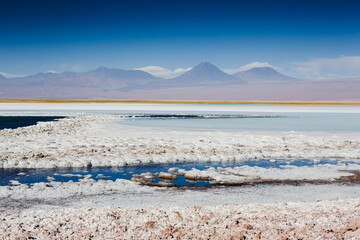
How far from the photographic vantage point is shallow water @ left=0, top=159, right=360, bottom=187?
22.8ft

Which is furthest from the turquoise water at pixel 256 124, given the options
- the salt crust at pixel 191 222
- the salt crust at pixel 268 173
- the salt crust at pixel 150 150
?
the salt crust at pixel 191 222

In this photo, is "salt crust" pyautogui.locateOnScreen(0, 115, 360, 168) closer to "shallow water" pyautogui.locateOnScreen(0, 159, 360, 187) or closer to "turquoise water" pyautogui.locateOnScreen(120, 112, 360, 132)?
"shallow water" pyautogui.locateOnScreen(0, 159, 360, 187)

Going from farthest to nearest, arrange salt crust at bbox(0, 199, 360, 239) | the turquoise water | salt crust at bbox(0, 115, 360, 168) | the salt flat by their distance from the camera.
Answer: the turquoise water < salt crust at bbox(0, 115, 360, 168) < the salt flat < salt crust at bbox(0, 199, 360, 239)

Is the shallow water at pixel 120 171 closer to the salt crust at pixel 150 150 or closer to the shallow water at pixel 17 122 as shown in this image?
the salt crust at pixel 150 150

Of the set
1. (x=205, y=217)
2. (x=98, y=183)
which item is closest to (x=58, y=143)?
(x=98, y=183)

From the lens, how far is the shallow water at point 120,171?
694 centimetres

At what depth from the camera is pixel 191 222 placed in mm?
4312

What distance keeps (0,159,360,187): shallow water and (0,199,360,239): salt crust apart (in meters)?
2.05

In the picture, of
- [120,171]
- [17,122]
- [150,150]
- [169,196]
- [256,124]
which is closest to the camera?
[169,196]

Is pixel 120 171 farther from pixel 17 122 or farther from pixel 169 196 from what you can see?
pixel 17 122

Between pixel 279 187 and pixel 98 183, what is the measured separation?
3.05 metres

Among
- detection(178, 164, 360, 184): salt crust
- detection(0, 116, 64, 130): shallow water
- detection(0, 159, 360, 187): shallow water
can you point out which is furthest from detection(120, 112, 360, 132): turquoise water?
detection(178, 164, 360, 184): salt crust

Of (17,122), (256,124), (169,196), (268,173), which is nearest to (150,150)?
(268,173)

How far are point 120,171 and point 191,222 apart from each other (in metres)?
3.71
